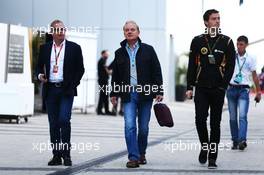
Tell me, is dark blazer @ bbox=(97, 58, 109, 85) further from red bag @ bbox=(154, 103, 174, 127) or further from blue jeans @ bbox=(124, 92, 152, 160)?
red bag @ bbox=(154, 103, 174, 127)

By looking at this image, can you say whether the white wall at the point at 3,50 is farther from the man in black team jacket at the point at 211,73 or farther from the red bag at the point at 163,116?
the man in black team jacket at the point at 211,73

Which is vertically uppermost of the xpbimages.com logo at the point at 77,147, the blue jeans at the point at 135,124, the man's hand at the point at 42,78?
the man's hand at the point at 42,78

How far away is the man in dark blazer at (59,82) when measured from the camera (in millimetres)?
9703

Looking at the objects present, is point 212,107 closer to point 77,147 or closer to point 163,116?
point 163,116

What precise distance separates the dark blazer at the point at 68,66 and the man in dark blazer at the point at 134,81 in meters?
0.48

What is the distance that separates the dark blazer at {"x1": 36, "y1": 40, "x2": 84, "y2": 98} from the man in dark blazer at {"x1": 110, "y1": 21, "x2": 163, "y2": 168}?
48 cm

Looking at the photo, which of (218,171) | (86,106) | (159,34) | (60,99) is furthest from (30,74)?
(159,34)

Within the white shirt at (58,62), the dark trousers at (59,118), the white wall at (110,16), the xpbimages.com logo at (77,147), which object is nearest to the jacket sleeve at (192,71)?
the dark trousers at (59,118)

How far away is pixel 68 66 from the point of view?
9.73 metres

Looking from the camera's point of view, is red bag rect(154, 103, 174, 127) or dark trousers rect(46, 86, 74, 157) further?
red bag rect(154, 103, 174, 127)

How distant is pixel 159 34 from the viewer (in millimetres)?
35031

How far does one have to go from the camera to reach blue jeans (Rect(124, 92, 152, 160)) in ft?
31.9

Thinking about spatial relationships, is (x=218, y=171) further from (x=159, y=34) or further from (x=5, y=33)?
(x=159, y=34)

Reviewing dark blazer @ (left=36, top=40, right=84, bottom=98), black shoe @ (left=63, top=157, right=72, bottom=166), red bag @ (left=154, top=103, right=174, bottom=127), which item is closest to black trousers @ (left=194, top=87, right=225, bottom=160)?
red bag @ (left=154, top=103, right=174, bottom=127)
